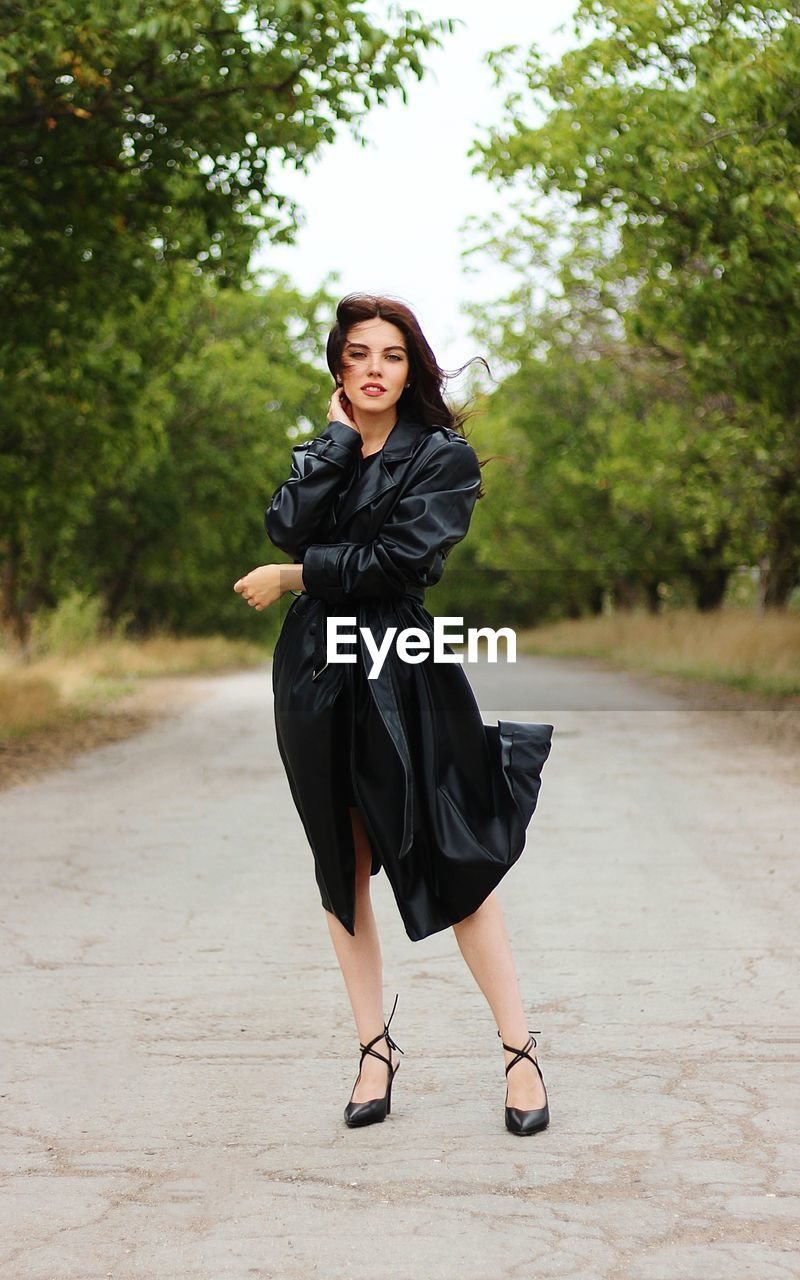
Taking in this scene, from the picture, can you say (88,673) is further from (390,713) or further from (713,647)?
(390,713)

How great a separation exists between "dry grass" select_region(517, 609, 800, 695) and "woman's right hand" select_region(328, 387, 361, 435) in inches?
618

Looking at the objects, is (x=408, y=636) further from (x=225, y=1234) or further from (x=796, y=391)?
(x=796, y=391)

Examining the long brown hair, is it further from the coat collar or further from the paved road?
the paved road

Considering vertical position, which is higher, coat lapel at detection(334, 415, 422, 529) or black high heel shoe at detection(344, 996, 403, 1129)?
coat lapel at detection(334, 415, 422, 529)

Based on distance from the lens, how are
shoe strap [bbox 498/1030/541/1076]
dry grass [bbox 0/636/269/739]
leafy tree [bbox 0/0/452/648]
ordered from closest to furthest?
shoe strap [bbox 498/1030/541/1076] → leafy tree [bbox 0/0/452/648] → dry grass [bbox 0/636/269/739]

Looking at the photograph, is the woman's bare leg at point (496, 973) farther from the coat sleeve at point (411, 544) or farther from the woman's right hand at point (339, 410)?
the woman's right hand at point (339, 410)

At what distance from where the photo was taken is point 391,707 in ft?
12.4

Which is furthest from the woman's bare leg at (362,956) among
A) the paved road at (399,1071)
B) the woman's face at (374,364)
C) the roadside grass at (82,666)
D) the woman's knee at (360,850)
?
the roadside grass at (82,666)

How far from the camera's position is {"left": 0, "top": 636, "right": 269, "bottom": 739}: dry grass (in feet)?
50.8

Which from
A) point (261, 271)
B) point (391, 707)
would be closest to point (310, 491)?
point (391, 707)

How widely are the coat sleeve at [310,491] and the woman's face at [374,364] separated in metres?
0.11

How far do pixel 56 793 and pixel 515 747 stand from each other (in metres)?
7.18

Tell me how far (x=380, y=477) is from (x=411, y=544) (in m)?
0.26

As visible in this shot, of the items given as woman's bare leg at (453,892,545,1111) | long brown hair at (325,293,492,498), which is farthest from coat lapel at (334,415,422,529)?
woman's bare leg at (453,892,545,1111)
